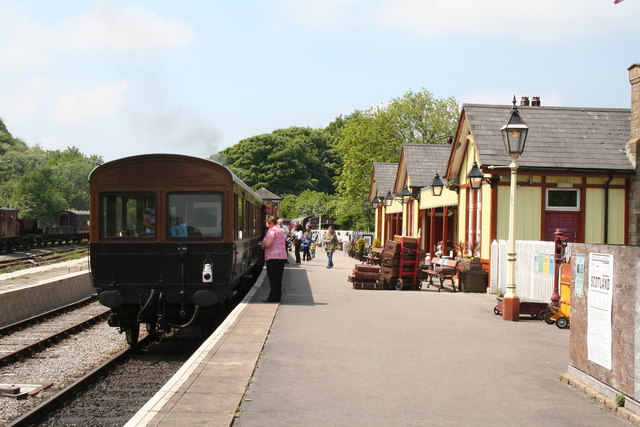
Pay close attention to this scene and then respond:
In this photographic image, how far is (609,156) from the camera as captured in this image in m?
18.7

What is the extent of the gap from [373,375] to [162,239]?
4.75 m

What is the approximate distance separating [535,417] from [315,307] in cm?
761

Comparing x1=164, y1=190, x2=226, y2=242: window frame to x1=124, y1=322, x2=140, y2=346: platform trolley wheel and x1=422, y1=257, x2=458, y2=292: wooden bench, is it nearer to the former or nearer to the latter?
x1=124, y1=322, x2=140, y2=346: platform trolley wheel

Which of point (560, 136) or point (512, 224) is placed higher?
point (560, 136)

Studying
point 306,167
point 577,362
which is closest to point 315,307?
point 577,362

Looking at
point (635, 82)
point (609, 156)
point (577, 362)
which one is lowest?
point (577, 362)

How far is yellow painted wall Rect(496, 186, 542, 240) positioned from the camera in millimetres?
18109

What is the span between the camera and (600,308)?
6.28m

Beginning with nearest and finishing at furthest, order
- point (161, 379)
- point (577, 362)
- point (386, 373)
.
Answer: point (577, 362)
point (386, 373)
point (161, 379)

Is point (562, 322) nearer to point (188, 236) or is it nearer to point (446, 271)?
point (188, 236)

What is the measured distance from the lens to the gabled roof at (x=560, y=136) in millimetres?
18281

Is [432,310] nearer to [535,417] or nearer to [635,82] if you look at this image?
[535,417]

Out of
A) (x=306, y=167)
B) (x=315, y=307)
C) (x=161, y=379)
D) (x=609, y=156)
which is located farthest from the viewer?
(x=306, y=167)

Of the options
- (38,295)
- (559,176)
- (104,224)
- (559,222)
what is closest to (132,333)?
(104,224)
